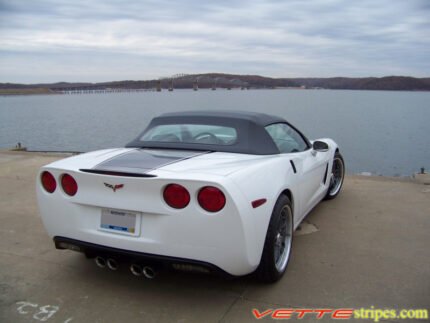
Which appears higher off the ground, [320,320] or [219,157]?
[219,157]

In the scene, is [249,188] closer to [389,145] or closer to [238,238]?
[238,238]

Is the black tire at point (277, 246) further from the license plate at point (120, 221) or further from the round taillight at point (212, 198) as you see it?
the license plate at point (120, 221)

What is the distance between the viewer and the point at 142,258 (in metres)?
2.65

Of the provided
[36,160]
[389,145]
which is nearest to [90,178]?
[36,160]

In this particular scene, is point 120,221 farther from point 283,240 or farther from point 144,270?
point 283,240

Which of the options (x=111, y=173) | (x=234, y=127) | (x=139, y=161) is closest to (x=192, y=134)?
(x=234, y=127)

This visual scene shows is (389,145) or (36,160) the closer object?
(36,160)

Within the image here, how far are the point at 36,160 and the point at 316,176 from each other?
6413 mm

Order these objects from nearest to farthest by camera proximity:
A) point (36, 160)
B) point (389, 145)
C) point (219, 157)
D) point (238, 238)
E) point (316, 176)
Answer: point (238, 238) < point (219, 157) < point (316, 176) < point (36, 160) < point (389, 145)

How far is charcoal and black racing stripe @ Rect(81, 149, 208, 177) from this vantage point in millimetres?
2689

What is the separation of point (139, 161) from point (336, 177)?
3.55m

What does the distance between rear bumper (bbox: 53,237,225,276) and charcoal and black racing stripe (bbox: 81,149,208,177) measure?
0.51 meters

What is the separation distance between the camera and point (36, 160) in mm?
8555

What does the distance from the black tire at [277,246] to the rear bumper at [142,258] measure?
0.40 metres
